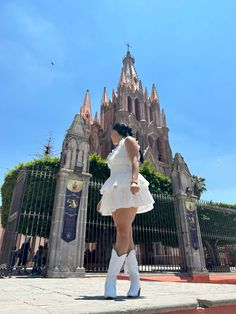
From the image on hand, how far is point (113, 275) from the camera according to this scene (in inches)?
101

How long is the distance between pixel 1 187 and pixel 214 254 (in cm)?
1411

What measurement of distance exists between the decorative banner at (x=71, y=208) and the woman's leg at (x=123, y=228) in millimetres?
6459

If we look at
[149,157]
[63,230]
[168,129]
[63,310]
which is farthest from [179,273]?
[168,129]

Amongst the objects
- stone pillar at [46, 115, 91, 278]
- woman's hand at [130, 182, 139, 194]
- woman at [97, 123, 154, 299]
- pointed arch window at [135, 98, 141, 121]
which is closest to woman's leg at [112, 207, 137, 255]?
woman at [97, 123, 154, 299]

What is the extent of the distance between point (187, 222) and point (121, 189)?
996cm

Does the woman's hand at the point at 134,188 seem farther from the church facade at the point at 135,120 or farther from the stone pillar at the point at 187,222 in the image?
the church facade at the point at 135,120

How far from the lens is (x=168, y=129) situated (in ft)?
137

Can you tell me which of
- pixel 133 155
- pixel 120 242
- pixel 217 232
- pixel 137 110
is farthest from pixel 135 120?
pixel 120 242

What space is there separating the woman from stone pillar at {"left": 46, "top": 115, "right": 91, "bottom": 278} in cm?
617

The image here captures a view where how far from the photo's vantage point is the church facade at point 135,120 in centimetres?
3734

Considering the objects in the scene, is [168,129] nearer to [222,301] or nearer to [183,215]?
[183,215]

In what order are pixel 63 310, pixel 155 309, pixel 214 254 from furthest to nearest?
pixel 214 254 < pixel 155 309 < pixel 63 310

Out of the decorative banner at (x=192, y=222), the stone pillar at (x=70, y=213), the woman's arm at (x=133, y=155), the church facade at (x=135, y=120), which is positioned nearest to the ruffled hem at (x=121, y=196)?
the woman's arm at (x=133, y=155)

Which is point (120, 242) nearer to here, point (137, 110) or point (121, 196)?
point (121, 196)
